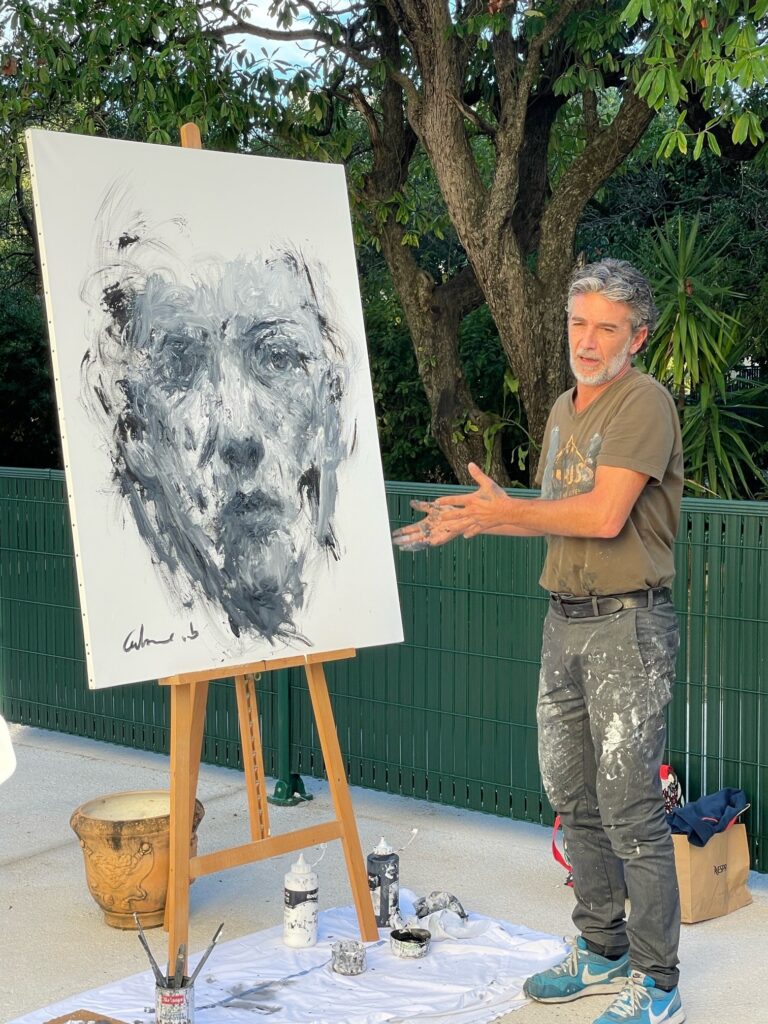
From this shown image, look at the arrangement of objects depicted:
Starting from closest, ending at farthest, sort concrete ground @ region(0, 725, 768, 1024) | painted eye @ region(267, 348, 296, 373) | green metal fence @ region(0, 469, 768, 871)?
concrete ground @ region(0, 725, 768, 1024), painted eye @ region(267, 348, 296, 373), green metal fence @ region(0, 469, 768, 871)

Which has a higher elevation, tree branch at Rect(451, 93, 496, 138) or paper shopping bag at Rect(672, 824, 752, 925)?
tree branch at Rect(451, 93, 496, 138)

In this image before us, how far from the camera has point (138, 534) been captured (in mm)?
3824

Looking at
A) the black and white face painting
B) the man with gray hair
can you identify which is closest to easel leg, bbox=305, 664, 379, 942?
the black and white face painting

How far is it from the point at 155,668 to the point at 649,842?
145 cm

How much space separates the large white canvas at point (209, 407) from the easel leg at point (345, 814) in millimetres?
175

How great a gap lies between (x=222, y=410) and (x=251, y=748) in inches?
41.7

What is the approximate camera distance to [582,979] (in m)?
3.62

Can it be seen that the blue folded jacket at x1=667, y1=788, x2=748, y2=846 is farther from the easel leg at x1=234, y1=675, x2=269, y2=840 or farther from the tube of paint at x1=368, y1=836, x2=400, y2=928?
the easel leg at x1=234, y1=675, x2=269, y2=840

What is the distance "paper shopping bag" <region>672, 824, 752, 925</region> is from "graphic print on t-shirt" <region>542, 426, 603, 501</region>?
4.47 feet

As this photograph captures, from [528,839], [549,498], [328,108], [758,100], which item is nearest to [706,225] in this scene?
[758,100]

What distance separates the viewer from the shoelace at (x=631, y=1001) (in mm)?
3350

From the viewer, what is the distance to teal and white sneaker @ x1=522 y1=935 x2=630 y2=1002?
3613 mm

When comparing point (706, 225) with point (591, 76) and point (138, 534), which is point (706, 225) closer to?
point (591, 76)

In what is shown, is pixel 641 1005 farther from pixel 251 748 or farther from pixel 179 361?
pixel 179 361
